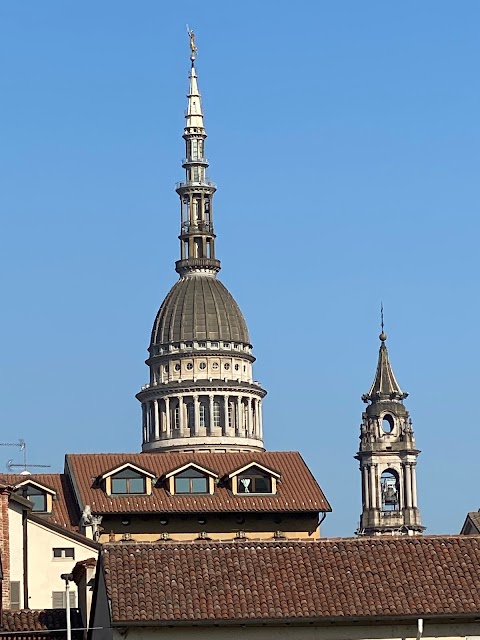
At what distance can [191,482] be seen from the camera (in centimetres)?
12212

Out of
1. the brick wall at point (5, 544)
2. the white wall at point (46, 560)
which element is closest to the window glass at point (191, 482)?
the white wall at point (46, 560)

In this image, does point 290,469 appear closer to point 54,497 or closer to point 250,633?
point 54,497

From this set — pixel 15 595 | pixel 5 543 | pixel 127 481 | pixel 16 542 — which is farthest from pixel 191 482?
pixel 5 543

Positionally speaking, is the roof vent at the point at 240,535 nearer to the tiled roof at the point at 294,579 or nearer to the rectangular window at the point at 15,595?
the rectangular window at the point at 15,595

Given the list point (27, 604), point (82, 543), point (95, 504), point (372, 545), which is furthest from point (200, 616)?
point (95, 504)

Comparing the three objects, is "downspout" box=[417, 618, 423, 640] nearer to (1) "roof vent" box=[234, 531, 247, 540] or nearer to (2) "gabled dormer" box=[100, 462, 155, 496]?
(1) "roof vent" box=[234, 531, 247, 540]

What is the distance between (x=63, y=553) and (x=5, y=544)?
16.3 m

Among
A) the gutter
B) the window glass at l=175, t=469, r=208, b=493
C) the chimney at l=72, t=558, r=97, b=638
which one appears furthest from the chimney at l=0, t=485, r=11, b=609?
the window glass at l=175, t=469, r=208, b=493

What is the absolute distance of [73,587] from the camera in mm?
93312

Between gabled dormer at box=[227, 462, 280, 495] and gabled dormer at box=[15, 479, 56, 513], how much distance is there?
969 cm

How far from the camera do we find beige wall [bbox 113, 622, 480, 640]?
200 feet

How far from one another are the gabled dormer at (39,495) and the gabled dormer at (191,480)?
6.34 m

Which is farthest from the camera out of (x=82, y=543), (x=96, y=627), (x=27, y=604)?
(x=82, y=543)

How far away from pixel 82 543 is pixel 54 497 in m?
20.8
